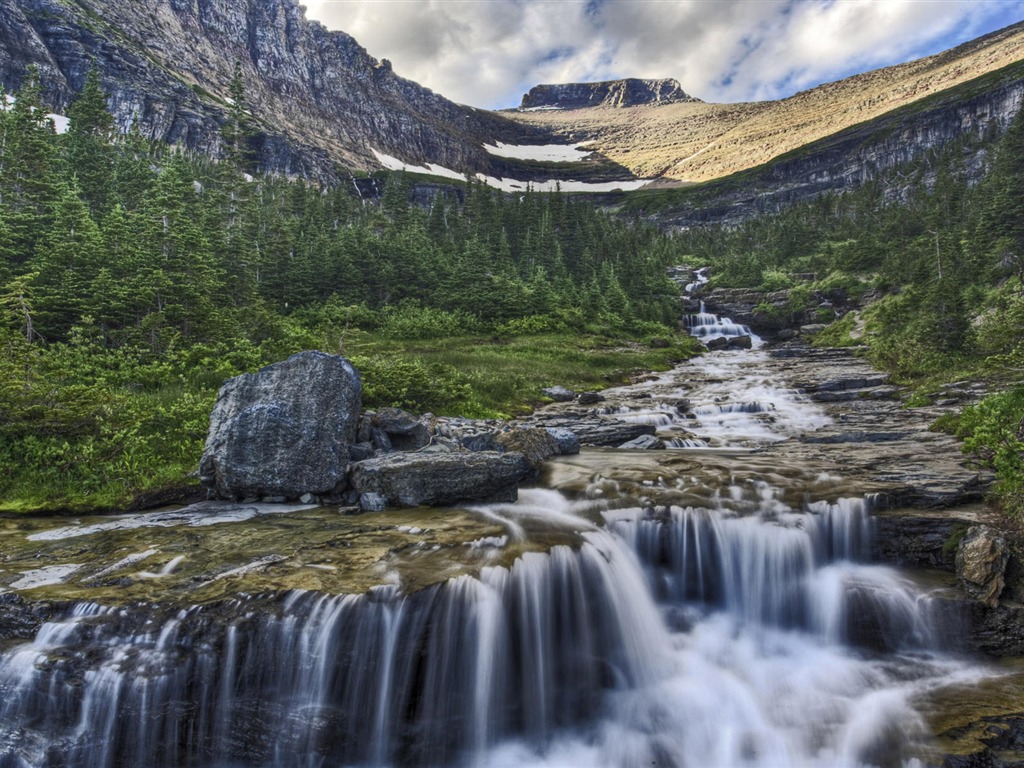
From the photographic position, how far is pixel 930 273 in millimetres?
38125

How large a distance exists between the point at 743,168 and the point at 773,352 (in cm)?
16490

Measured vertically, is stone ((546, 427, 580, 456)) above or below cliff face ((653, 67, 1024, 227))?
below

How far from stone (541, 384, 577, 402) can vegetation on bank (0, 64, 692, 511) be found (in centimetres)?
59

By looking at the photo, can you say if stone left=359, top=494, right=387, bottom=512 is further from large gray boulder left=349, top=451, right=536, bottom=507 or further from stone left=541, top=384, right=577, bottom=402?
stone left=541, top=384, right=577, bottom=402

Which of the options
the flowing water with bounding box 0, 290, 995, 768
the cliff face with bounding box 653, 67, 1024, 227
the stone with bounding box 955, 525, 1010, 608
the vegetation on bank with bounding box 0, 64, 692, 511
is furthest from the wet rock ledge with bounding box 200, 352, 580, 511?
the cliff face with bounding box 653, 67, 1024, 227

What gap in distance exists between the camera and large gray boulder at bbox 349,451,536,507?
427 inches

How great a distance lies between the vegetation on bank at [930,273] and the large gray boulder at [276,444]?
12.6 m

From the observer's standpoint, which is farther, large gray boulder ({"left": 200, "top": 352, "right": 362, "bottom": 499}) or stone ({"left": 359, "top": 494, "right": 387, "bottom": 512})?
large gray boulder ({"left": 200, "top": 352, "right": 362, "bottom": 499})

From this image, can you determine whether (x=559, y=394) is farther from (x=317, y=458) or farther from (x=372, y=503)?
(x=372, y=503)

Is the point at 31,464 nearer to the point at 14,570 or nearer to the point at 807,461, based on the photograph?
the point at 14,570

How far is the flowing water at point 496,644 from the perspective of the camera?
607 centimetres

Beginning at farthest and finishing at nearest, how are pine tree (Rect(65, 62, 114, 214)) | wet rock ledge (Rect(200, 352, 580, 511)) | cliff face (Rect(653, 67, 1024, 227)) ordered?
cliff face (Rect(653, 67, 1024, 227)), pine tree (Rect(65, 62, 114, 214)), wet rock ledge (Rect(200, 352, 580, 511))

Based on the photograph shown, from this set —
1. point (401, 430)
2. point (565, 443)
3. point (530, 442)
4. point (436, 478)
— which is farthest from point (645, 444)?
point (436, 478)

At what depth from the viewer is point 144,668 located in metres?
6.05
